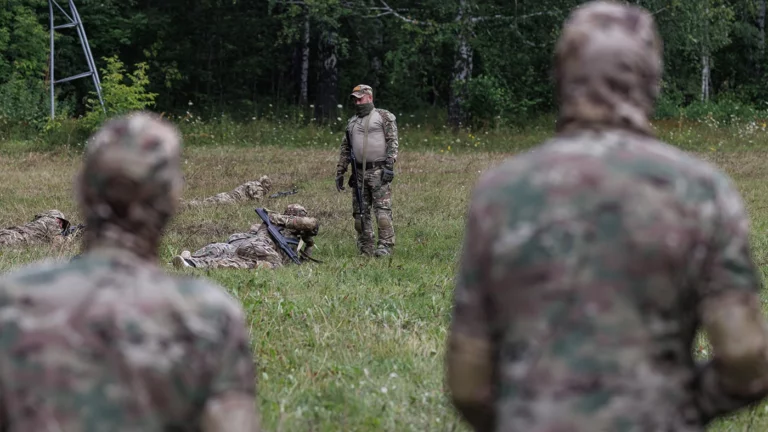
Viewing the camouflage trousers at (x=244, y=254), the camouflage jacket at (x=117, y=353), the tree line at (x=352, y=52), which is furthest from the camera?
the tree line at (x=352, y=52)

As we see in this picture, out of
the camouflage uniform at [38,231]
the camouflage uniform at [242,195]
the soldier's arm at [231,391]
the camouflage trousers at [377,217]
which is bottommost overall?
the camouflage uniform at [242,195]

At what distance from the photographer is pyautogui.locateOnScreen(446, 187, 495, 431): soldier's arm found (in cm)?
260

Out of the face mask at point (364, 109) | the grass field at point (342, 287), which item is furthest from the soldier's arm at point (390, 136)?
the grass field at point (342, 287)

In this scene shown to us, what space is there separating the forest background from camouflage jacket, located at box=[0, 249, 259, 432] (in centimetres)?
2294

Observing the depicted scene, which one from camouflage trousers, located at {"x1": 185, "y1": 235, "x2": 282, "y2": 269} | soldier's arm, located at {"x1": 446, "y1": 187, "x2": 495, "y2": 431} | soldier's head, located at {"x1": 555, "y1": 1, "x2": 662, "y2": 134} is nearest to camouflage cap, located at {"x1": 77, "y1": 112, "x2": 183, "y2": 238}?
soldier's arm, located at {"x1": 446, "y1": 187, "x2": 495, "y2": 431}

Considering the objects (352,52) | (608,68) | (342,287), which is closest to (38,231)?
(342,287)

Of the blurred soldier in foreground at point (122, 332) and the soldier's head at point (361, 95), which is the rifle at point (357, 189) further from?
the blurred soldier in foreground at point (122, 332)

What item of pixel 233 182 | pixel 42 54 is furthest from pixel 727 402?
pixel 42 54

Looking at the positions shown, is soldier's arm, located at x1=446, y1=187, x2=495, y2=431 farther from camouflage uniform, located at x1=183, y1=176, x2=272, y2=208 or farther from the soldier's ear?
camouflage uniform, located at x1=183, y1=176, x2=272, y2=208

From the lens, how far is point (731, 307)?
2521 millimetres

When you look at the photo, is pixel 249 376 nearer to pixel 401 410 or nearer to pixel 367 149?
pixel 401 410

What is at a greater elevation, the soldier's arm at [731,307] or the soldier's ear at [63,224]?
the soldier's arm at [731,307]

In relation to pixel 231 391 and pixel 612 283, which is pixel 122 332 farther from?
pixel 612 283

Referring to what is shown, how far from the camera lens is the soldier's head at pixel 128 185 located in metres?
2.44
